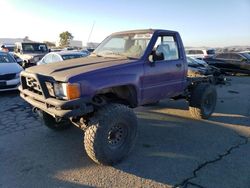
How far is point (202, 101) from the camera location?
627 cm

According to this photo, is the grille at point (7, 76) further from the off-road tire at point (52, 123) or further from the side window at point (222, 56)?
the side window at point (222, 56)

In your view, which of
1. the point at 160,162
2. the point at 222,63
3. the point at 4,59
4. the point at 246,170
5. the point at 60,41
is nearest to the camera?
the point at 246,170

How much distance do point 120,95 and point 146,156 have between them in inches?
42.7

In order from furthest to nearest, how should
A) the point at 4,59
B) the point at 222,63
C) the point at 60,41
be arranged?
1. the point at 60,41
2. the point at 222,63
3. the point at 4,59

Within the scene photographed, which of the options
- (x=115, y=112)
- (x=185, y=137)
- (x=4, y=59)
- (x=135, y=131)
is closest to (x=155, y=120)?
(x=185, y=137)

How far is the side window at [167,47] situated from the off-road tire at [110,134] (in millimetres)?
1502

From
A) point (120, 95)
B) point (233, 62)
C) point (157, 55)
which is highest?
point (157, 55)

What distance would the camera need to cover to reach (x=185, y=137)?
17.1 feet

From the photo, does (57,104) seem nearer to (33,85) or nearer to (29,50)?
(33,85)

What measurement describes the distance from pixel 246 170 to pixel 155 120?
2.68m

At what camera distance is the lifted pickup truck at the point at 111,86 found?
375 centimetres

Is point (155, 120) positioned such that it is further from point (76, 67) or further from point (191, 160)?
point (76, 67)

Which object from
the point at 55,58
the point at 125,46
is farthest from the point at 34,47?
the point at 125,46

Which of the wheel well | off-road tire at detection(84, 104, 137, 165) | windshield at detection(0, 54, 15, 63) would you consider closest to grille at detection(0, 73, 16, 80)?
windshield at detection(0, 54, 15, 63)
